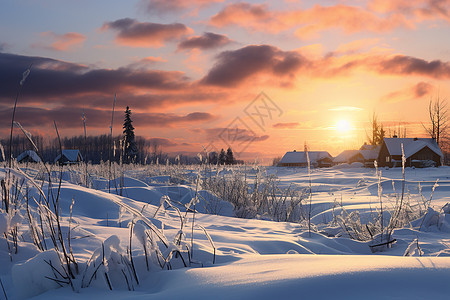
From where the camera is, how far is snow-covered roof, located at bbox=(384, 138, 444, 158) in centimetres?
3947

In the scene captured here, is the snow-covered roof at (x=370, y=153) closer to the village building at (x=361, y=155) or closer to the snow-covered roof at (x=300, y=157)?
the village building at (x=361, y=155)

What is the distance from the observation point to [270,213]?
6605 millimetres

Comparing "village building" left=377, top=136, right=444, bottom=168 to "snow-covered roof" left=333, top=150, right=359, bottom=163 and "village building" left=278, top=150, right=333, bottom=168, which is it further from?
"village building" left=278, top=150, right=333, bottom=168

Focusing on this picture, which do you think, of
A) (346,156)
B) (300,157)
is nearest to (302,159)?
(300,157)

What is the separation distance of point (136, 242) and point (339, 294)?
142 centimetres

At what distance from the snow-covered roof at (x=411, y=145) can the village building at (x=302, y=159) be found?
55.2 feet

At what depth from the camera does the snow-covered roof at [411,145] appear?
3947 cm

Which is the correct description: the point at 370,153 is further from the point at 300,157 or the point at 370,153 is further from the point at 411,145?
the point at 411,145

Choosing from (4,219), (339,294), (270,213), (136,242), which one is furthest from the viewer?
(270,213)

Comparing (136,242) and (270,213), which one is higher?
(136,242)

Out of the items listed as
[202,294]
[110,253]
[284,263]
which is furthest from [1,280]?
[284,263]

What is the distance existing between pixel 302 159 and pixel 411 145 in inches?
784

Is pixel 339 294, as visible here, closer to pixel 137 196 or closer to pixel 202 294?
pixel 202 294

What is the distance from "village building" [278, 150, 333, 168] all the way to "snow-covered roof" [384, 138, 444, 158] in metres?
16.8
